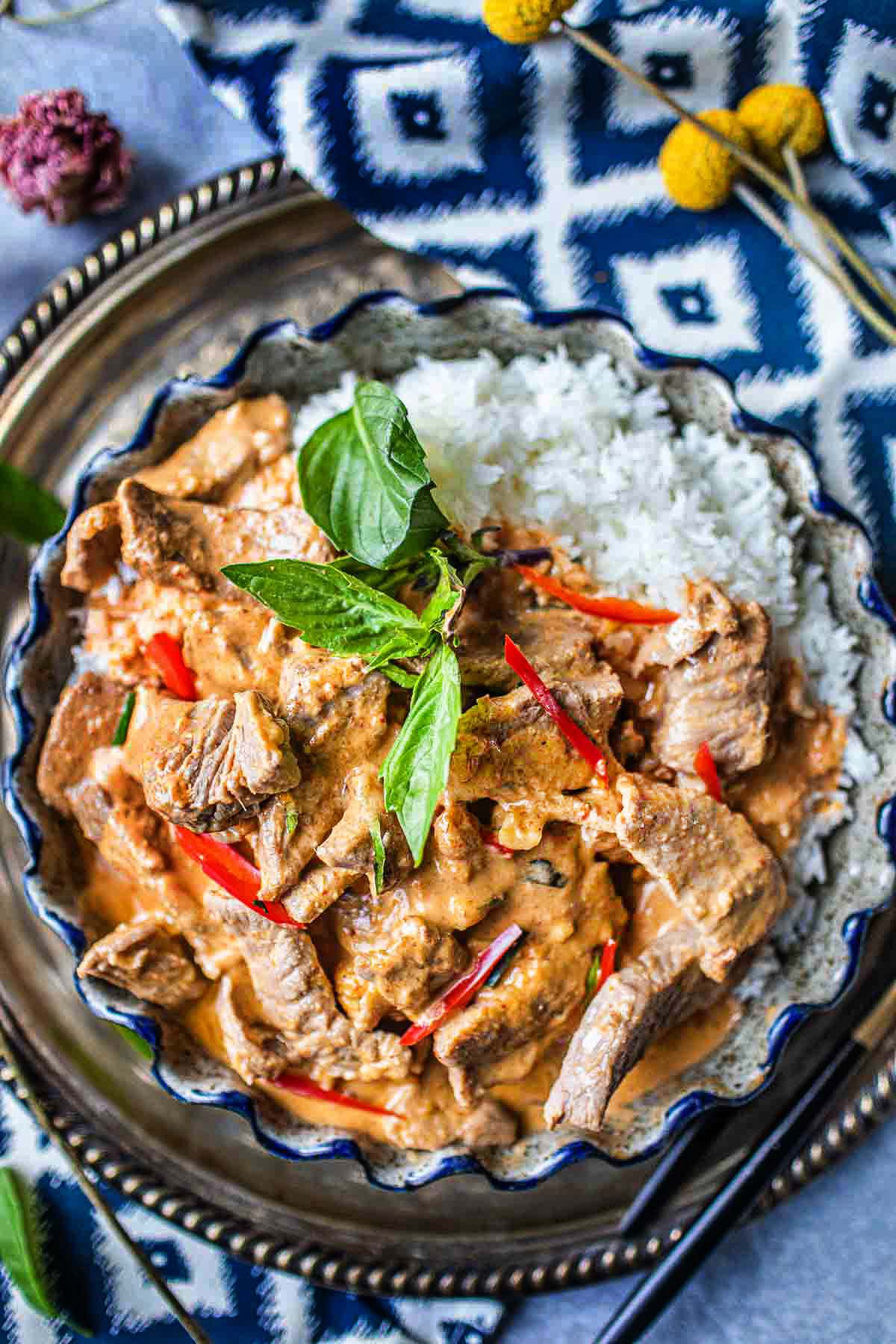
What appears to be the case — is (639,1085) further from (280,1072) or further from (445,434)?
(445,434)

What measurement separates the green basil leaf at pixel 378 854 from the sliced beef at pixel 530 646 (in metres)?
0.38

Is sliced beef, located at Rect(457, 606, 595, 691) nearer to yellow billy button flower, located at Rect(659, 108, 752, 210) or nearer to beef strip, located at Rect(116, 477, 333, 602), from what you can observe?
beef strip, located at Rect(116, 477, 333, 602)

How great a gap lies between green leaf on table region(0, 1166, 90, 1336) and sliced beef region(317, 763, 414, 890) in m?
1.36

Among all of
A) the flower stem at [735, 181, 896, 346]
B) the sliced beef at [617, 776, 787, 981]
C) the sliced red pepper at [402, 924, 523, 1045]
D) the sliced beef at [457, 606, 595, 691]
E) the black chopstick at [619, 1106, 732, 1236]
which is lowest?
the black chopstick at [619, 1106, 732, 1236]

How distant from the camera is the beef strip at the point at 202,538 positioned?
2859 millimetres

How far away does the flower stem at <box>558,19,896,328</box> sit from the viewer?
3.03 metres

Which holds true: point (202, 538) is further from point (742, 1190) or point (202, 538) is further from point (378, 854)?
point (742, 1190)

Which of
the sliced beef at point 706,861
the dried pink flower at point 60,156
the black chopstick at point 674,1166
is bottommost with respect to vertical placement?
the black chopstick at point 674,1166

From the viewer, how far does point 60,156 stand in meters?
3.31

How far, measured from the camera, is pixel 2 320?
3.52m

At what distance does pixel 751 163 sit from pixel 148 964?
7.37ft

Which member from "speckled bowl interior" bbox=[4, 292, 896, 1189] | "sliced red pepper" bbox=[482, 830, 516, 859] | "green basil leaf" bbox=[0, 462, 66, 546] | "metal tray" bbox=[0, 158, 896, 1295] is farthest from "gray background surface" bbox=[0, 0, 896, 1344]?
"sliced red pepper" bbox=[482, 830, 516, 859]

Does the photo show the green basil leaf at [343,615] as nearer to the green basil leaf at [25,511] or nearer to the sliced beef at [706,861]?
the sliced beef at [706,861]

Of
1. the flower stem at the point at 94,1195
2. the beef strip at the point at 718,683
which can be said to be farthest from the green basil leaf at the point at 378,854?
the flower stem at the point at 94,1195
